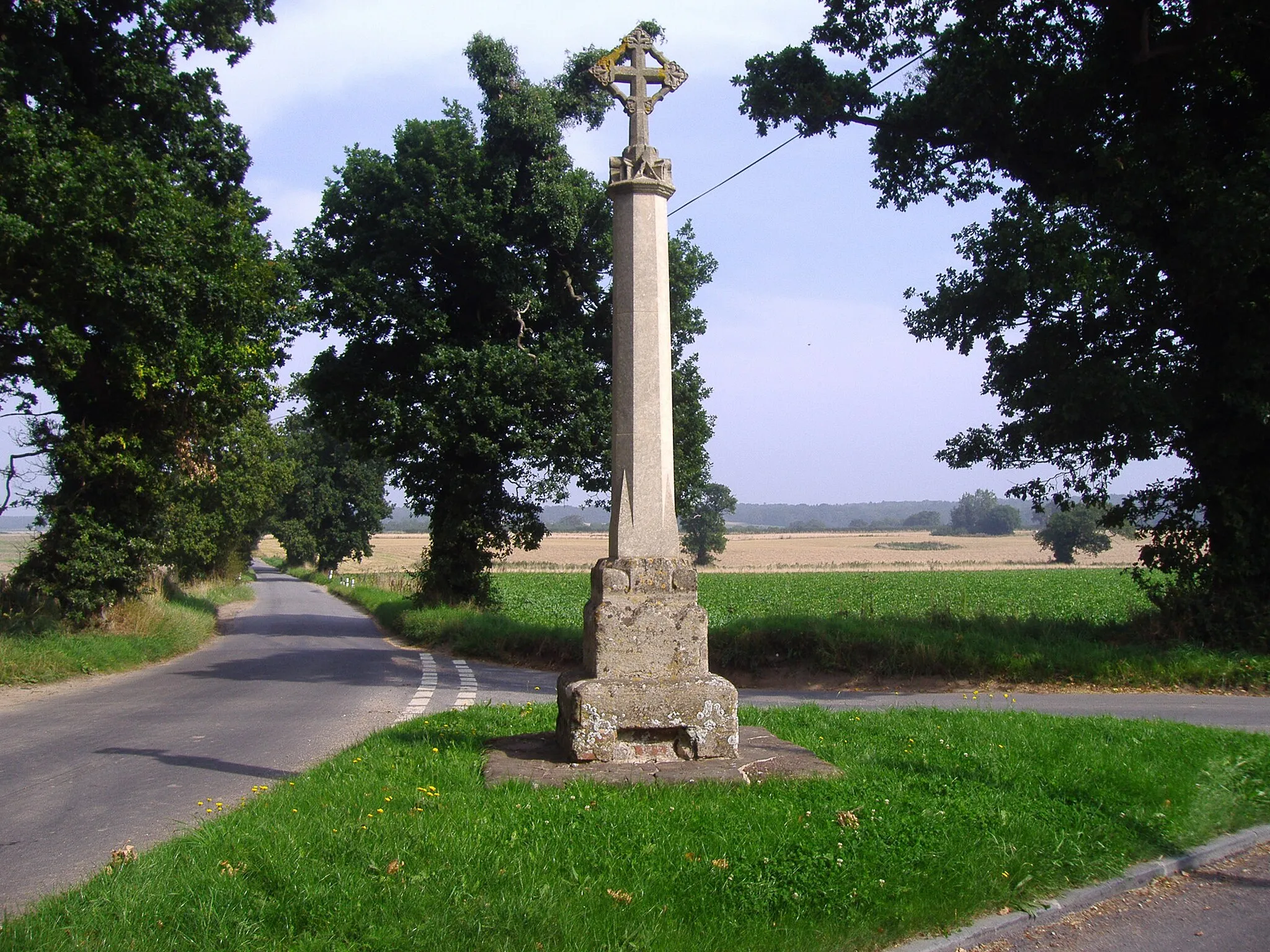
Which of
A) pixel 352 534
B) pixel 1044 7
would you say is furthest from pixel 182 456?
pixel 352 534

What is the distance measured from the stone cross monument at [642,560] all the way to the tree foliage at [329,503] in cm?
5059

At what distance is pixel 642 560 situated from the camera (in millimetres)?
6758

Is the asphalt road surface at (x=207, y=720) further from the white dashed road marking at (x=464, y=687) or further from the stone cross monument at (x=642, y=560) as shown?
the stone cross monument at (x=642, y=560)

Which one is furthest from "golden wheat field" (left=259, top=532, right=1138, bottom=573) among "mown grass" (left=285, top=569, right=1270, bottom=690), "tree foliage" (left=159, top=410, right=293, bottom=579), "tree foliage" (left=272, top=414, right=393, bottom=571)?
"mown grass" (left=285, top=569, right=1270, bottom=690)

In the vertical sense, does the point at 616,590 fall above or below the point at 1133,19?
below

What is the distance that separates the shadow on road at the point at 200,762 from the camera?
765 cm

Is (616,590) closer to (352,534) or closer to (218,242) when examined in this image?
(218,242)

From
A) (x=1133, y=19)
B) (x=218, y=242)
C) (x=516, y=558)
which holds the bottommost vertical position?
(x=516, y=558)

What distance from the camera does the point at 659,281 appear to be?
7125 mm

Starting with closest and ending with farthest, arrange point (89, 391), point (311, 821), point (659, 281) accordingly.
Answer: point (311, 821)
point (659, 281)
point (89, 391)

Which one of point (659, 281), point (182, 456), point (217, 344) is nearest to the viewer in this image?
point (659, 281)

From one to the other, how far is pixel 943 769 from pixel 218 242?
538 inches

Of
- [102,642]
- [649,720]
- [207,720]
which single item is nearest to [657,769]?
[649,720]

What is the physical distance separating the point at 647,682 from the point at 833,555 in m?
89.0
